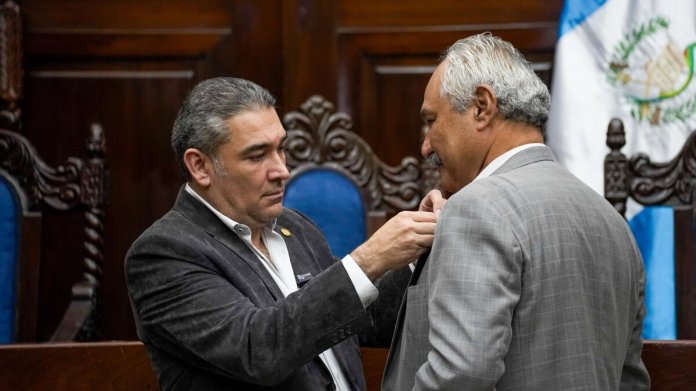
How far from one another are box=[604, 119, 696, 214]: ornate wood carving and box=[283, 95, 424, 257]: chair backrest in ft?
1.86

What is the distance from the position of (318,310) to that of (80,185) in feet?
5.38

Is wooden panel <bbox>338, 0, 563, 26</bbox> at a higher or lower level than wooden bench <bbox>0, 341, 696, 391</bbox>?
higher

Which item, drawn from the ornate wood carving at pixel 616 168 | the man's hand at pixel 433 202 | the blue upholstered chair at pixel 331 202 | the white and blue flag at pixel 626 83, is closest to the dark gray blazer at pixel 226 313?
the man's hand at pixel 433 202

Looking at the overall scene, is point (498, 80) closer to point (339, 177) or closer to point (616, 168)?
point (616, 168)

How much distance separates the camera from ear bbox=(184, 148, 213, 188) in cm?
211

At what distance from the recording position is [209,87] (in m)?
2.12

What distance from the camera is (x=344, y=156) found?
131 inches

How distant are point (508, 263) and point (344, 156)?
1803 millimetres

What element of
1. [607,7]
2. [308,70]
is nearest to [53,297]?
[308,70]

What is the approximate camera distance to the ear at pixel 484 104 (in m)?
1.70

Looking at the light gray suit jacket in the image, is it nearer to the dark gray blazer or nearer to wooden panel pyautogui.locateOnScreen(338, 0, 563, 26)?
the dark gray blazer

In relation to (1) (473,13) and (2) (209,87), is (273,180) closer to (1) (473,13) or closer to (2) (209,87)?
(2) (209,87)

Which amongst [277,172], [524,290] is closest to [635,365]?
[524,290]

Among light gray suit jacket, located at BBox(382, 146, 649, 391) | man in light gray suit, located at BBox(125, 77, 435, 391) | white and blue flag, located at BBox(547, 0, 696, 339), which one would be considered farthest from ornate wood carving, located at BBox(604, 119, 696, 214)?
light gray suit jacket, located at BBox(382, 146, 649, 391)
